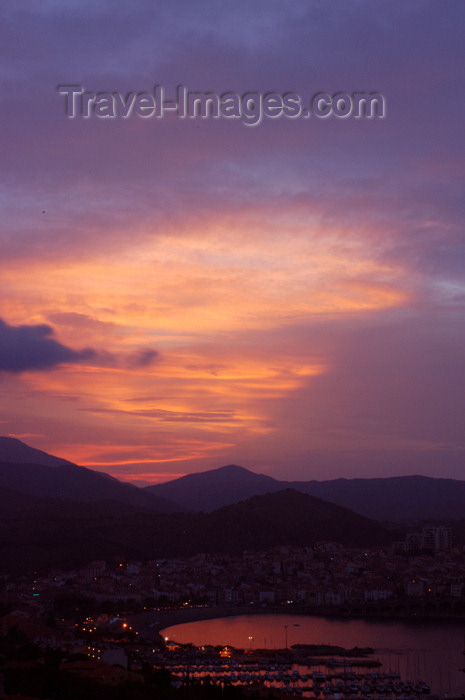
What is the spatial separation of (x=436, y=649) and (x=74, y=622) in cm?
989

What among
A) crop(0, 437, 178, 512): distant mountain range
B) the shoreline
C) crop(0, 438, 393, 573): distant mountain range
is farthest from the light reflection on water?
crop(0, 437, 178, 512): distant mountain range

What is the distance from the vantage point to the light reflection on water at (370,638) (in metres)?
19.0

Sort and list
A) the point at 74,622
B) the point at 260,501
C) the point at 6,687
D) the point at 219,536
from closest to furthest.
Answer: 1. the point at 6,687
2. the point at 74,622
3. the point at 219,536
4. the point at 260,501

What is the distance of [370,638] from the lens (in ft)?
81.0

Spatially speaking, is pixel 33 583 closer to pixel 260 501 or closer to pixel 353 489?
pixel 260 501

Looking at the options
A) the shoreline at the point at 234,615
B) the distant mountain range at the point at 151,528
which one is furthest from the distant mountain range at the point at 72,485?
the shoreline at the point at 234,615

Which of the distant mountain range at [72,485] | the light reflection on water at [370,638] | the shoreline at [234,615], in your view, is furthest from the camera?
the distant mountain range at [72,485]

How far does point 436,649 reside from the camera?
22297 millimetres

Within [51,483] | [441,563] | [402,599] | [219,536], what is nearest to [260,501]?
[219,536]

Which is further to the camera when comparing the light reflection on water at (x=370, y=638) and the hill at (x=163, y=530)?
the hill at (x=163, y=530)

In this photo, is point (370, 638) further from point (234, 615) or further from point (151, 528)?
point (151, 528)

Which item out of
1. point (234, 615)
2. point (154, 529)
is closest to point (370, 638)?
point (234, 615)

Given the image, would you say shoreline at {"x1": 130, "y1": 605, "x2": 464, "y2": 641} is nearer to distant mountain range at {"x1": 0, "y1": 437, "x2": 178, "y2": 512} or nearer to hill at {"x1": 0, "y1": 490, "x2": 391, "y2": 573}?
hill at {"x1": 0, "y1": 490, "x2": 391, "y2": 573}

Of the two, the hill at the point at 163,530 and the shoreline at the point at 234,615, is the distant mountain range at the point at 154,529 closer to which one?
the hill at the point at 163,530
